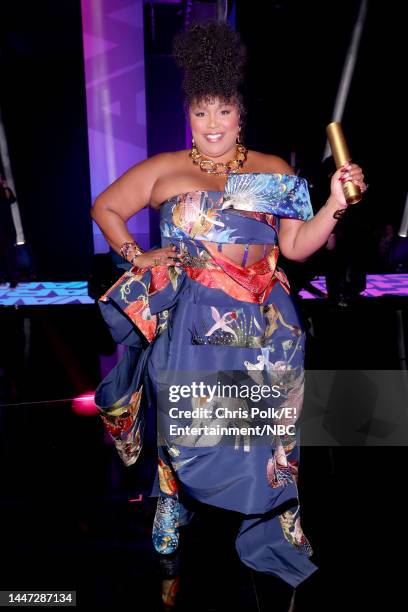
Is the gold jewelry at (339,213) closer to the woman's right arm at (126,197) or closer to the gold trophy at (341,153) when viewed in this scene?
the gold trophy at (341,153)

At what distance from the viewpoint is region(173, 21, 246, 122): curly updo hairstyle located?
1.49m

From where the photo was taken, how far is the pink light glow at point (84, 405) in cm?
271

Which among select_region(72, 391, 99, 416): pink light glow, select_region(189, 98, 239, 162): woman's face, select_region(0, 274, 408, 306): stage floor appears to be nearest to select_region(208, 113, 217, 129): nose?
select_region(189, 98, 239, 162): woman's face

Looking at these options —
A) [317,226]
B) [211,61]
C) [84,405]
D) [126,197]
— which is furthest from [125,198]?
[84,405]

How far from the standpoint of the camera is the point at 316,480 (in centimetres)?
209

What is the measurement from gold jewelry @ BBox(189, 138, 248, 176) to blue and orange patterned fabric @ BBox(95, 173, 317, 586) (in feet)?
0.31

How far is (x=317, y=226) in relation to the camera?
5.04 feet

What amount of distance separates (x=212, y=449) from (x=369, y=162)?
6.42 meters

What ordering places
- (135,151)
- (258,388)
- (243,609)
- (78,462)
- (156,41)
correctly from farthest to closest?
(156,41)
(135,151)
(78,462)
(258,388)
(243,609)

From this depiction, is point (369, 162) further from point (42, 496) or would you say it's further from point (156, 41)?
point (42, 496)

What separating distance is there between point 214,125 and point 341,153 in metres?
0.42

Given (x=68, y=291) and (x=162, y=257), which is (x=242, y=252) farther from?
(x=68, y=291)

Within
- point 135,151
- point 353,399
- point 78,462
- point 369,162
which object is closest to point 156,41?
point 135,151

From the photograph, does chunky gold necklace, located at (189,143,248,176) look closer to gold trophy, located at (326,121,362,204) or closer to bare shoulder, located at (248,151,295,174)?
bare shoulder, located at (248,151,295,174)
